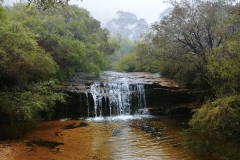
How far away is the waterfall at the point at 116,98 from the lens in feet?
45.4

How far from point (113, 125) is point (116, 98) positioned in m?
3.33

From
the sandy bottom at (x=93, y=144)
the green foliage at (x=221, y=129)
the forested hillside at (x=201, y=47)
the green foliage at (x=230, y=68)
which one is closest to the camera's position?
the green foliage at (x=221, y=129)

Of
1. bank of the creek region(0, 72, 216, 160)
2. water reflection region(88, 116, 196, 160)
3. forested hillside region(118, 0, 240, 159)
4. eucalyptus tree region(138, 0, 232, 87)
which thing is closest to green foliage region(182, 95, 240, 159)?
forested hillside region(118, 0, 240, 159)

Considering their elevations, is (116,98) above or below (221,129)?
above

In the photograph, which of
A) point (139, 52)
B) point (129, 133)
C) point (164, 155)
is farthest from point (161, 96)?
point (164, 155)

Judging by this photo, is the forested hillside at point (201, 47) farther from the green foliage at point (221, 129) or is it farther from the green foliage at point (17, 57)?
the green foliage at point (17, 57)

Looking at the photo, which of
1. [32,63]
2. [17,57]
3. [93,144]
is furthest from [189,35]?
[17,57]

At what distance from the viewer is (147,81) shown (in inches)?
627

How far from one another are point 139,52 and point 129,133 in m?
6.27

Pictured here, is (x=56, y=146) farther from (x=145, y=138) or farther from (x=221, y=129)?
(x=221, y=129)

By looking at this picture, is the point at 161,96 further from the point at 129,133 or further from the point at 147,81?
the point at 129,133

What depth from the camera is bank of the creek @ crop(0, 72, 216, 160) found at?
23.1ft

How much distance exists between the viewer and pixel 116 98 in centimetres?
1431

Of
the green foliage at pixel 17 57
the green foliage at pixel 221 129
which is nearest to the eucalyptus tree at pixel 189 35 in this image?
the green foliage at pixel 221 129
